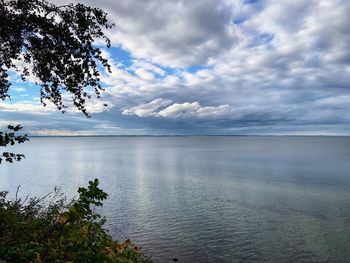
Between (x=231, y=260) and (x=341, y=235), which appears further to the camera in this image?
(x=341, y=235)

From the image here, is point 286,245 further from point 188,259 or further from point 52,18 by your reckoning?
point 52,18

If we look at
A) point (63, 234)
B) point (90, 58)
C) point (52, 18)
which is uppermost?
point (52, 18)

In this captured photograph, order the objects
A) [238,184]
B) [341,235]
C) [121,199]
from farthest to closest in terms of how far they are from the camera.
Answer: [238,184], [121,199], [341,235]

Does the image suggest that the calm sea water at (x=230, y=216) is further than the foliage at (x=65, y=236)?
Yes

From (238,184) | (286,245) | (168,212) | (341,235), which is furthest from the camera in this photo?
(238,184)

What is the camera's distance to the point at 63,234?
27.8ft

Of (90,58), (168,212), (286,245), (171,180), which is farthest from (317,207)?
(90,58)

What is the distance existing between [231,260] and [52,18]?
70.9ft

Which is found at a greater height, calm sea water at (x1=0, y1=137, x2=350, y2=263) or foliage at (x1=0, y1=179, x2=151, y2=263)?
foliage at (x1=0, y1=179, x2=151, y2=263)

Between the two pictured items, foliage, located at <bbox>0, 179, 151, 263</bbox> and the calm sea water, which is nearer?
foliage, located at <bbox>0, 179, 151, 263</bbox>

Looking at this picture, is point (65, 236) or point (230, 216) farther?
point (230, 216)

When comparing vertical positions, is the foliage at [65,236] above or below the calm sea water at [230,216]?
Answer: above

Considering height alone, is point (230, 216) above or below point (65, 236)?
below

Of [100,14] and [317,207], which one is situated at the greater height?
[100,14]
